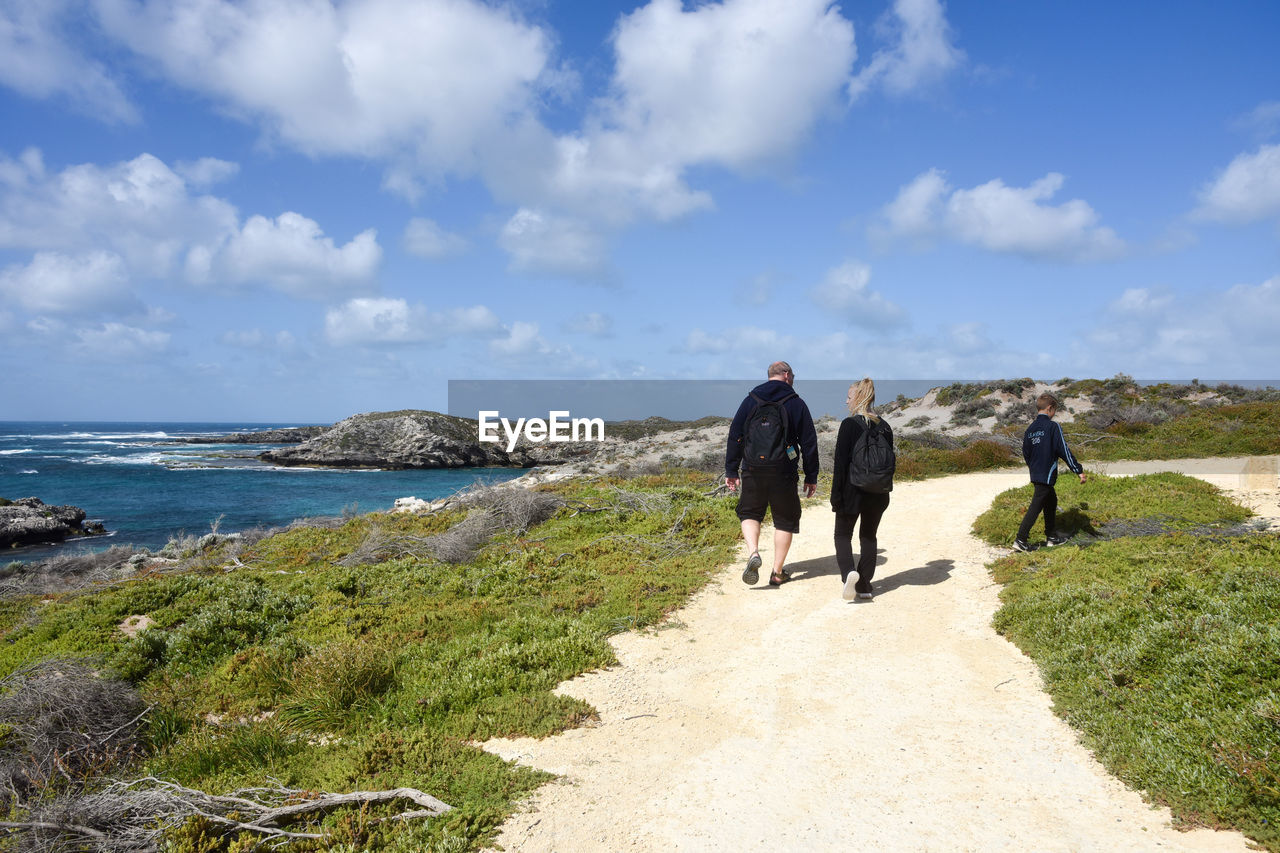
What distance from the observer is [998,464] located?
20.8 m

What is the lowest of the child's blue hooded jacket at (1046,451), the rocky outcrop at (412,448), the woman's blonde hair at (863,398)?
the rocky outcrop at (412,448)

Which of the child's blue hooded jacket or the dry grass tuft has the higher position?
the child's blue hooded jacket

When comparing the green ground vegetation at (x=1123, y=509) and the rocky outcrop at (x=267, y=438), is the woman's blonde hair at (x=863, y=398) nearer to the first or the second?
the green ground vegetation at (x=1123, y=509)

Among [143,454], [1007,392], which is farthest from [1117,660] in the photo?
[143,454]

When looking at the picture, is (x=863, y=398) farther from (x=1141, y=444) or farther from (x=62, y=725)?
(x=1141, y=444)

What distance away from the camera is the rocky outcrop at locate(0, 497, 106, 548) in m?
25.6

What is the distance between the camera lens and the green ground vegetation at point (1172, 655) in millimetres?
3945

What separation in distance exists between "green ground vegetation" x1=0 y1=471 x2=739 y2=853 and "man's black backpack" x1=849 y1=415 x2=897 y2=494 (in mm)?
Answer: 2968

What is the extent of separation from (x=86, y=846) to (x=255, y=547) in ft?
44.8

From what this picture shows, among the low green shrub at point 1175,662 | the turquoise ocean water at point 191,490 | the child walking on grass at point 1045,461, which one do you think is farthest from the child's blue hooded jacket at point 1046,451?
the turquoise ocean water at point 191,490

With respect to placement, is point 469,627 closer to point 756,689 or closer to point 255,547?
point 756,689

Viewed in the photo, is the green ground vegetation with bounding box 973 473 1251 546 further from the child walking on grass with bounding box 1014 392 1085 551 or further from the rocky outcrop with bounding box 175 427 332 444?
the rocky outcrop with bounding box 175 427 332 444

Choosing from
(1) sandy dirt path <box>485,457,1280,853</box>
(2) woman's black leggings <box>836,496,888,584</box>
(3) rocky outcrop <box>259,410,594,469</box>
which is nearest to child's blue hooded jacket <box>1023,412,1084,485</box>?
(1) sandy dirt path <box>485,457,1280,853</box>

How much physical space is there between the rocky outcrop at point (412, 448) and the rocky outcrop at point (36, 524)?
96.8ft
